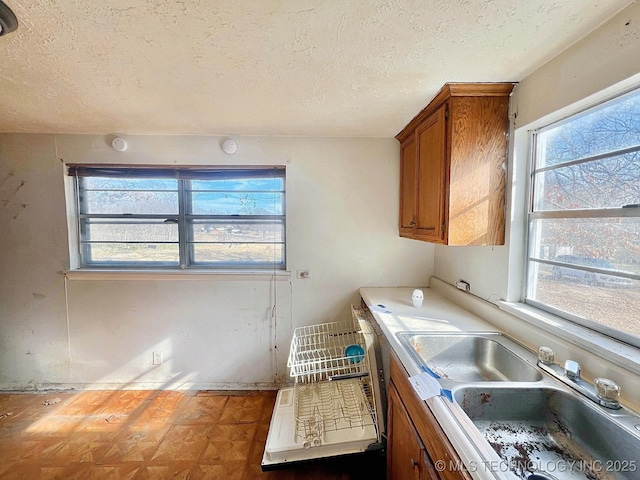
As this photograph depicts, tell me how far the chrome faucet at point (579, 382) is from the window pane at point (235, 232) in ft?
5.99

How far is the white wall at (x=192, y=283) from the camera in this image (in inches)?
85.2

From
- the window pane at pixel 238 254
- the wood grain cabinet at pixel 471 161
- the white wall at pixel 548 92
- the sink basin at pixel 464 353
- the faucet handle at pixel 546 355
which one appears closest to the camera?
the white wall at pixel 548 92

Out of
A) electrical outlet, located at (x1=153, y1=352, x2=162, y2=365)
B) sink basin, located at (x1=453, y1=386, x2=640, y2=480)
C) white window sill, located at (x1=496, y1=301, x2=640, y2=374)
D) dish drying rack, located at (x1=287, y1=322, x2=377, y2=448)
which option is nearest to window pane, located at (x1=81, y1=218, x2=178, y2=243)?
electrical outlet, located at (x1=153, y1=352, x2=162, y2=365)

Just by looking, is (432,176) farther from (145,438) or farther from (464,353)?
(145,438)

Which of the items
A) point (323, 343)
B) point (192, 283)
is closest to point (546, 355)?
point (323, 343)

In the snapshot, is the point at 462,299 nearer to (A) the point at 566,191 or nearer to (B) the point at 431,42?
(A) the point at 566,191

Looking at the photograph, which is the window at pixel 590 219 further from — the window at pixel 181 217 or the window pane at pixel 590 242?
the window at pixel 181 217

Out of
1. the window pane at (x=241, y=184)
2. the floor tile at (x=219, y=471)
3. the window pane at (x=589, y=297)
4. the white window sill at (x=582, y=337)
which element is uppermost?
the window pane at (x=241, y=184)

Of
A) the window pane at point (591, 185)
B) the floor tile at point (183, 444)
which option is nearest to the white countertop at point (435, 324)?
the window pane at point (591, 185)

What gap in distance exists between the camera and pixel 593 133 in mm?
1049

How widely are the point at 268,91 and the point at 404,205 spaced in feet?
4.23

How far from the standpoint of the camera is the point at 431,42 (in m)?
1.03

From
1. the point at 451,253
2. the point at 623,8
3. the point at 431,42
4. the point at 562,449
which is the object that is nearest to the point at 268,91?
the point at 431,42

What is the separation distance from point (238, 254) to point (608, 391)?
7.39ft
